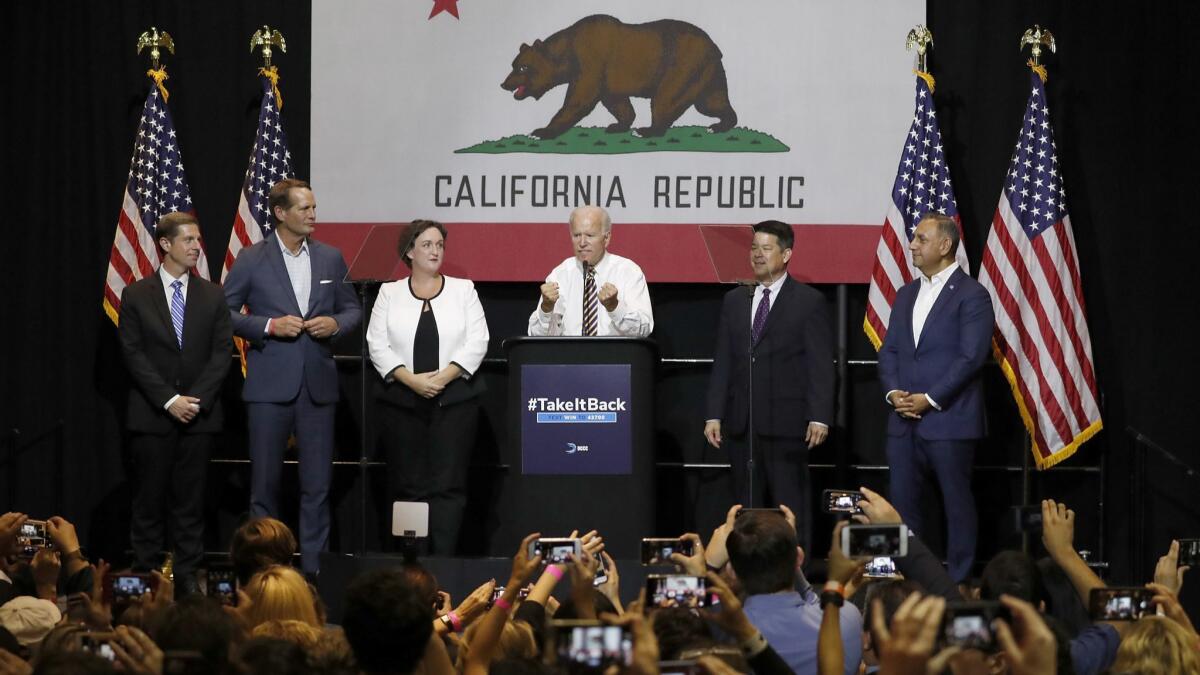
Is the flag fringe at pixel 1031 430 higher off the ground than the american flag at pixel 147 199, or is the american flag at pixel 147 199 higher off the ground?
the american flag at pixel 147 199

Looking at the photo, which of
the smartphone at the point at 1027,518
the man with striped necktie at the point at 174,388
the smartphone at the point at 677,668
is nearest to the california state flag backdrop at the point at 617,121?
the man with striped necktie at the point at 174,388

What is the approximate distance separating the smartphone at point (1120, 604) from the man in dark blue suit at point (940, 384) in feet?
11.8

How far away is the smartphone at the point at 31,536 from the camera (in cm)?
509

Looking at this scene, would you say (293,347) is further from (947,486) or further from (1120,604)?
(1120,604)

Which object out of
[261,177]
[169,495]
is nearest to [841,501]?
[169,495]

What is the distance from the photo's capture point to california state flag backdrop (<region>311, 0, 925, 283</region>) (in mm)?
8039

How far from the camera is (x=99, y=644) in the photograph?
289 centimetres

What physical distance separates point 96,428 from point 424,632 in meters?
5.99

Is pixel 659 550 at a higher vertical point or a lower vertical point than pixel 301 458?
higher

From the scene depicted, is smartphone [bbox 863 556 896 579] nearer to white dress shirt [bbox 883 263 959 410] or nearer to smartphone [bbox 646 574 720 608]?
smartphone [bbox 646 574 720 608]

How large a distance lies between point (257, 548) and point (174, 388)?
A: 3.07m

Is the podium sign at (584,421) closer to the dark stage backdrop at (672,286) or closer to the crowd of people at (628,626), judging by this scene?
the dark stage backdrop at (672,286)

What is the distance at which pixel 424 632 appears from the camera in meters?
3.03

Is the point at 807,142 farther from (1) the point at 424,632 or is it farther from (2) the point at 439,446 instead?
(1) the point at 424,632
